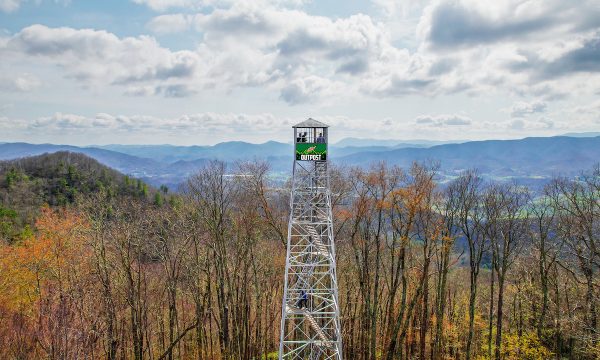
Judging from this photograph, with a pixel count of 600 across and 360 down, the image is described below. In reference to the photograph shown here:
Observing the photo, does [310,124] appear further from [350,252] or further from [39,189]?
[39,189]

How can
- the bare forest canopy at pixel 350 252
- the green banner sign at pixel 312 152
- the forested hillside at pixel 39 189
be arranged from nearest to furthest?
1. the green banner sign at pixel 312 152
2. the bare forest canopy at pixel 350 252
3. the forested hillside at pixel 39 189

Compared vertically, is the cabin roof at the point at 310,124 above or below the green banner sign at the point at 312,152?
above

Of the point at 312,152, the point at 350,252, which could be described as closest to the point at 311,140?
the point at 312,152

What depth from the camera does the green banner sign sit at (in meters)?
22.8

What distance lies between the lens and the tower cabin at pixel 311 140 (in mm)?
22875

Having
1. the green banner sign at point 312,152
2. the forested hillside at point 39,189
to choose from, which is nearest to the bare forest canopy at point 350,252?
the green banner sign at point 312,152

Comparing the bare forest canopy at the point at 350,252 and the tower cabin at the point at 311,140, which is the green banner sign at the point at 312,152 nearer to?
the tower cabin at the point at 311,140

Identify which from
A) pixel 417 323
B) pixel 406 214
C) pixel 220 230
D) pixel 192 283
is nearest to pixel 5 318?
pixel 192 283

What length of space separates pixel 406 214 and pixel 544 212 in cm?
938

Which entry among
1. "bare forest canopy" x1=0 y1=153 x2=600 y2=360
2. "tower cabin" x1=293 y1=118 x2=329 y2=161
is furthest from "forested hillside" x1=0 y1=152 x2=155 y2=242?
"tower cabin" x1=293 y1=118 x2=329 y2=161

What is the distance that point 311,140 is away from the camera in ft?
76.4

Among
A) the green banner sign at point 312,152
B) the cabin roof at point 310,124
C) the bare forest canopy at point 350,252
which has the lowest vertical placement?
the bare forest canopy at point 350,252

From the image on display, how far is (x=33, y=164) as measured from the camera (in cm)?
11775

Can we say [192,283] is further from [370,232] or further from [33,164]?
[33,164]
